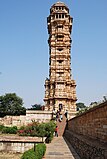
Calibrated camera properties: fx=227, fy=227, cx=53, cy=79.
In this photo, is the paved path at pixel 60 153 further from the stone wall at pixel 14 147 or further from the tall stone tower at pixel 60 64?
the tall stone tower at pixel 60 64

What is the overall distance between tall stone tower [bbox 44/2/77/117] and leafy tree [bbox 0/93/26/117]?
73.3 ft

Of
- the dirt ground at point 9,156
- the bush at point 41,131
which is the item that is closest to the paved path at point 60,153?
the dirt ground at point 9,156

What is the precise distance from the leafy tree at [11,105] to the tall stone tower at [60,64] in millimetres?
22327

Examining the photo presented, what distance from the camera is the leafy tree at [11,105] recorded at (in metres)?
63.1

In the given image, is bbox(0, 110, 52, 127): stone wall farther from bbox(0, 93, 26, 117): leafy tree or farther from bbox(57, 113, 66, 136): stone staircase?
bbox(0, 93, 26, 117): leafy tree

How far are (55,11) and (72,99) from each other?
60.8 ft

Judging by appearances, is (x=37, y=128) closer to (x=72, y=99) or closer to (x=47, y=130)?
(x=47, y=130)

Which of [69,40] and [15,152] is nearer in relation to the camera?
[15,152]

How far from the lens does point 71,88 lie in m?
44.7

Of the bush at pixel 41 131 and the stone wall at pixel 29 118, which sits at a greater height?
the stone wall at pixel 29 118

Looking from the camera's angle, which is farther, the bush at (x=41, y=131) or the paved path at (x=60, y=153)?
the bush at (x=41, y=131)

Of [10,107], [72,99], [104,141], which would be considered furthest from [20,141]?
[10,107]

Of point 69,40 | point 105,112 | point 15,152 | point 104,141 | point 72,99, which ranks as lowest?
point 15,152

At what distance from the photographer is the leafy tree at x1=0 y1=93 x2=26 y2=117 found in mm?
63134
